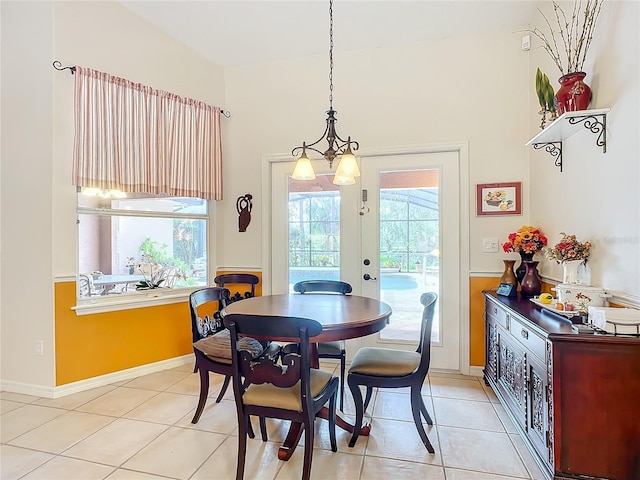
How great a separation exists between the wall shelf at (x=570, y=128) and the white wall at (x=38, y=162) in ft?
11.3

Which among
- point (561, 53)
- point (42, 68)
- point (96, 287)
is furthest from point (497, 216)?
point (42, 68)

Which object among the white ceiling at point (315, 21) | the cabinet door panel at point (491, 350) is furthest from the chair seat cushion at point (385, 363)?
the white ceiling at point (315, 21)

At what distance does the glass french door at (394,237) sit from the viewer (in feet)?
10.8

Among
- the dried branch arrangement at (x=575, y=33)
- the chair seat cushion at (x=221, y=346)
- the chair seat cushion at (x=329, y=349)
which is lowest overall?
the chair seat cushion at (x=329, y=349)

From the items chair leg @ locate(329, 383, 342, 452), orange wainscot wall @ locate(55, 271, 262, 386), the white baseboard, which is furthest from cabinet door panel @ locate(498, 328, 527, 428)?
the white baseboard

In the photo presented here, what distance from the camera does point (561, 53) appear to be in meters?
2.49

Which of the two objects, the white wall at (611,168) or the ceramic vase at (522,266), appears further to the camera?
the ceramic vase at (522,266)

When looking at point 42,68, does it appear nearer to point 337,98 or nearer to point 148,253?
point 148,253

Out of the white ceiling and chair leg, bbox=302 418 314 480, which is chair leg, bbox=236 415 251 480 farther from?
the white ceiling

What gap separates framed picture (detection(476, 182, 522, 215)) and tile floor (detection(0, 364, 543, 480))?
154 centimetres

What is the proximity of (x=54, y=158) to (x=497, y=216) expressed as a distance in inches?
146

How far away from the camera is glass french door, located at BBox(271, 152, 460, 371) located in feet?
10.8

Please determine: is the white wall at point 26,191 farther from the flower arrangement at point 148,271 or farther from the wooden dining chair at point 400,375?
the wooden dining chair at point 400,375

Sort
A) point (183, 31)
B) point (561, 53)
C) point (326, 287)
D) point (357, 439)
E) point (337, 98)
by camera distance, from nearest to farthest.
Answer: point (357, 439) → point (561, 53) → point (326, 287) → point (183, 31) → point (337, 98)
